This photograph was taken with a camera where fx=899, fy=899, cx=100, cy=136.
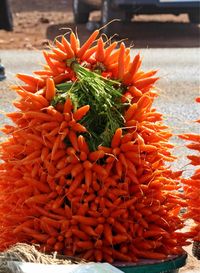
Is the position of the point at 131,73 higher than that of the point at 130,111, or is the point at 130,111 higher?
the point at 131,73

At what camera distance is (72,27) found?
51.1ft

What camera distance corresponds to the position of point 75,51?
4402 millimetres

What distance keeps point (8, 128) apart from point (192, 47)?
28.9ft

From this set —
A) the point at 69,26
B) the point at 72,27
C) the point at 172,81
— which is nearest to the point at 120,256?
the point at 172,81

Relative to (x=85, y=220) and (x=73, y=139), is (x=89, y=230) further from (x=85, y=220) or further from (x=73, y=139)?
(x=73, y=139)

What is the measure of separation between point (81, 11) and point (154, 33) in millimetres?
1459

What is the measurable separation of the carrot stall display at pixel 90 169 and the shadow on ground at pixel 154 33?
A: 8740 mm

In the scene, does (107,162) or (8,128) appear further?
(8,128)

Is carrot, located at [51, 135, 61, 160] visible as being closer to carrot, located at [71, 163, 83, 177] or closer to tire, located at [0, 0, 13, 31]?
carrot, located at [71, 163, 83, 177]

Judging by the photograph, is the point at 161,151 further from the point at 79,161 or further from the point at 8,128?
the point at 8,128

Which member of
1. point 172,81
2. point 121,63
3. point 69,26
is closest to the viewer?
point 121,63

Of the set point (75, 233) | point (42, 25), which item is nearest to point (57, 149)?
point (75, 233)

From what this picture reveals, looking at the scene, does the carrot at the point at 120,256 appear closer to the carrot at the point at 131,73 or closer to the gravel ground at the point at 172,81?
the carrot at the point at 131,73

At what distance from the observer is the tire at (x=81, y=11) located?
15312mm
